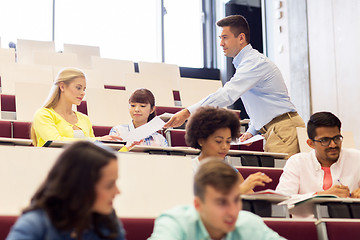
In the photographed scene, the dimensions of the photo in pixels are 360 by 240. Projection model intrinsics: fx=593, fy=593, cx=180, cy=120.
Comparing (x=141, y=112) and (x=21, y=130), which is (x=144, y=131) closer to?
(x=141, y=112)

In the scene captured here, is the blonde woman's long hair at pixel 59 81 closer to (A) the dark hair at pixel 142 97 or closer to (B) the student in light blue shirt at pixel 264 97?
(A) the dark hair at pixel 142 97

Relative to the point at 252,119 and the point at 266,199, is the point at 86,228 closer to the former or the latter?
the point at 266,199

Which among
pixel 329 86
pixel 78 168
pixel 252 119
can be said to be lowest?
pixel 78 168

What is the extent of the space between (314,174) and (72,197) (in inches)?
49.8

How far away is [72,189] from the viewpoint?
0.92m

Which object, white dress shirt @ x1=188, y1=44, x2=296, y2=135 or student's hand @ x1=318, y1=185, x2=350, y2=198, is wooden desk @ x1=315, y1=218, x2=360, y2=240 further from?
white dress shirt @ x1=188, y1=44, x2=296, y2=135

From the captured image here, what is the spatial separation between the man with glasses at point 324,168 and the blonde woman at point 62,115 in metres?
0.72

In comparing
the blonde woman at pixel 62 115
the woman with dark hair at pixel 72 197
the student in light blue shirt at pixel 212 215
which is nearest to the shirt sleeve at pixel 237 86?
the blonde woman at pixel 62 115

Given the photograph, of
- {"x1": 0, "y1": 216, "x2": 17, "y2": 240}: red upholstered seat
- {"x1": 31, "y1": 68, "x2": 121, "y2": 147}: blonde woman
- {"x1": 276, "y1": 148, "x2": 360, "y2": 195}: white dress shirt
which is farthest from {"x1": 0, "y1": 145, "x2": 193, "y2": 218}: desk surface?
{"x1": 31, "y1": 68, "x2": 121, "y2": 147}: blonde woman

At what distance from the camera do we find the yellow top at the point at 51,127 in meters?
2.35

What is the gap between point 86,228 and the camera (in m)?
0.95

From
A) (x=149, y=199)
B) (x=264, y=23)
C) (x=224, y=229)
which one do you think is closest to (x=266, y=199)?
(x=149, y=199)

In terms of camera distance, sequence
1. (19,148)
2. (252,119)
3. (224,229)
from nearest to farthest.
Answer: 1. (224,229)
2. (19,148)
3. (252,119)

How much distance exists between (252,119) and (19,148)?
148cm
